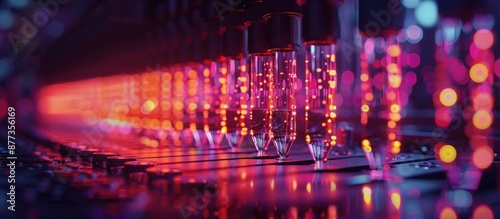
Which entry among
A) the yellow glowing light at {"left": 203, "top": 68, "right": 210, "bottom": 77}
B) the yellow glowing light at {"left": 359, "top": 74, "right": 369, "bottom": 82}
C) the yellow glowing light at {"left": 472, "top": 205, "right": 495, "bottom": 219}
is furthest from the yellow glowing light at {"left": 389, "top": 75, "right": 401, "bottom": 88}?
the yellow glowing light at {"left": 472, "top": 205, "right": 495, "bottom": 219}

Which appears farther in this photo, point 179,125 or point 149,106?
point 149,106

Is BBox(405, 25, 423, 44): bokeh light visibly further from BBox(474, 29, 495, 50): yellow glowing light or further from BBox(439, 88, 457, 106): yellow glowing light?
BBox(474, 29, 495, 50): yellow glowing light

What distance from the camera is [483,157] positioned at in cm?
298

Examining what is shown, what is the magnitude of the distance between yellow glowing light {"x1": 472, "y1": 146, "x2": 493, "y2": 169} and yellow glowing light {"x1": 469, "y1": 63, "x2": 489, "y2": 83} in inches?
165

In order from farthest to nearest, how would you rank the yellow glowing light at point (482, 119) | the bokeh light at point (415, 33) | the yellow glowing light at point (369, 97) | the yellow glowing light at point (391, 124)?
the bokeh light at point (415, 33) < the yellow glowing light at point (369, 97) < the yellow glowing light at point (482, 119) < the yellow glowing light at point (391, 124)

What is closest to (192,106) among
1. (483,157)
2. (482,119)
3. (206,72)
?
(206,72)

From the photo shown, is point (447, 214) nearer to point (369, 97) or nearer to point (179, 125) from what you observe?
point (179, 125)

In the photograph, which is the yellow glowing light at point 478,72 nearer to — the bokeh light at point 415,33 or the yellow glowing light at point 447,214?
the bokeh light at point 415,33

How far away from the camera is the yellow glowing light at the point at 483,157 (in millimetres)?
2625

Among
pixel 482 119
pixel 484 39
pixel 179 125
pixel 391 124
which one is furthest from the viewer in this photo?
pixel 484 39

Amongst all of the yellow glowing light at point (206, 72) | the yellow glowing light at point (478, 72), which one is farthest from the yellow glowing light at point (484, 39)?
the yellow glowing light at point (206, 72)

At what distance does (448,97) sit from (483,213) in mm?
6687

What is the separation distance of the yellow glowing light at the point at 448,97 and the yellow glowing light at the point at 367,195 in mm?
5531

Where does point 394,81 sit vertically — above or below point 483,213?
above
